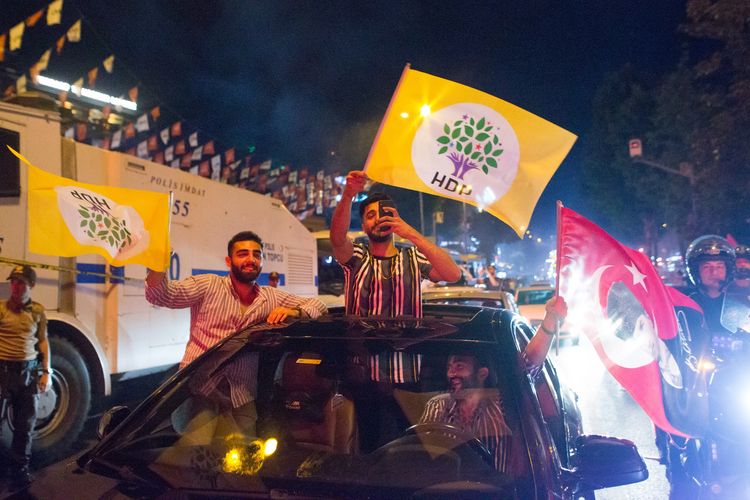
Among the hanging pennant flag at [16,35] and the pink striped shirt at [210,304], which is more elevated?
the hanging pennant flag at [16,35]

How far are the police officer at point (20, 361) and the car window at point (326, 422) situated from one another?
131 inches

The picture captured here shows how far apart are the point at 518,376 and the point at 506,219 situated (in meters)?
1.43

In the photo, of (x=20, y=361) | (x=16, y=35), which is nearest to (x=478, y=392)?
(x=20, y=361)

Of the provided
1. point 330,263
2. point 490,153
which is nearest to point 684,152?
point 330,263

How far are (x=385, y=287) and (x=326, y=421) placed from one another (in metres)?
1.12

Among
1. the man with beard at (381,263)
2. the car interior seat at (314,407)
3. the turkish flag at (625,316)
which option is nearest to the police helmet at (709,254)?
the turkish flag at (625,316)

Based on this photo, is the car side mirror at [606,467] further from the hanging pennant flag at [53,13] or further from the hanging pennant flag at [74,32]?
the hanging pennant flag at [74,32]

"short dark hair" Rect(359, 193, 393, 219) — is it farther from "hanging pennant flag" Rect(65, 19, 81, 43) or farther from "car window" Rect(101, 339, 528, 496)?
"hanging pennant flag" Rect(65, 19, 81, 43)

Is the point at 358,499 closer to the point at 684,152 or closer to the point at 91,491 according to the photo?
the point at 91,491

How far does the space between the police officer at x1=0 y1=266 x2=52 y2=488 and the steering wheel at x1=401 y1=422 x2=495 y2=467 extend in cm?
430

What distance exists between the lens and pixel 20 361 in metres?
5.31

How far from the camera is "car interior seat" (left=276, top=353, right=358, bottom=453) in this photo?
2564mm

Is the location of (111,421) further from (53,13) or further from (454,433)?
(53,13)

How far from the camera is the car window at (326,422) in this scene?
2.18m
